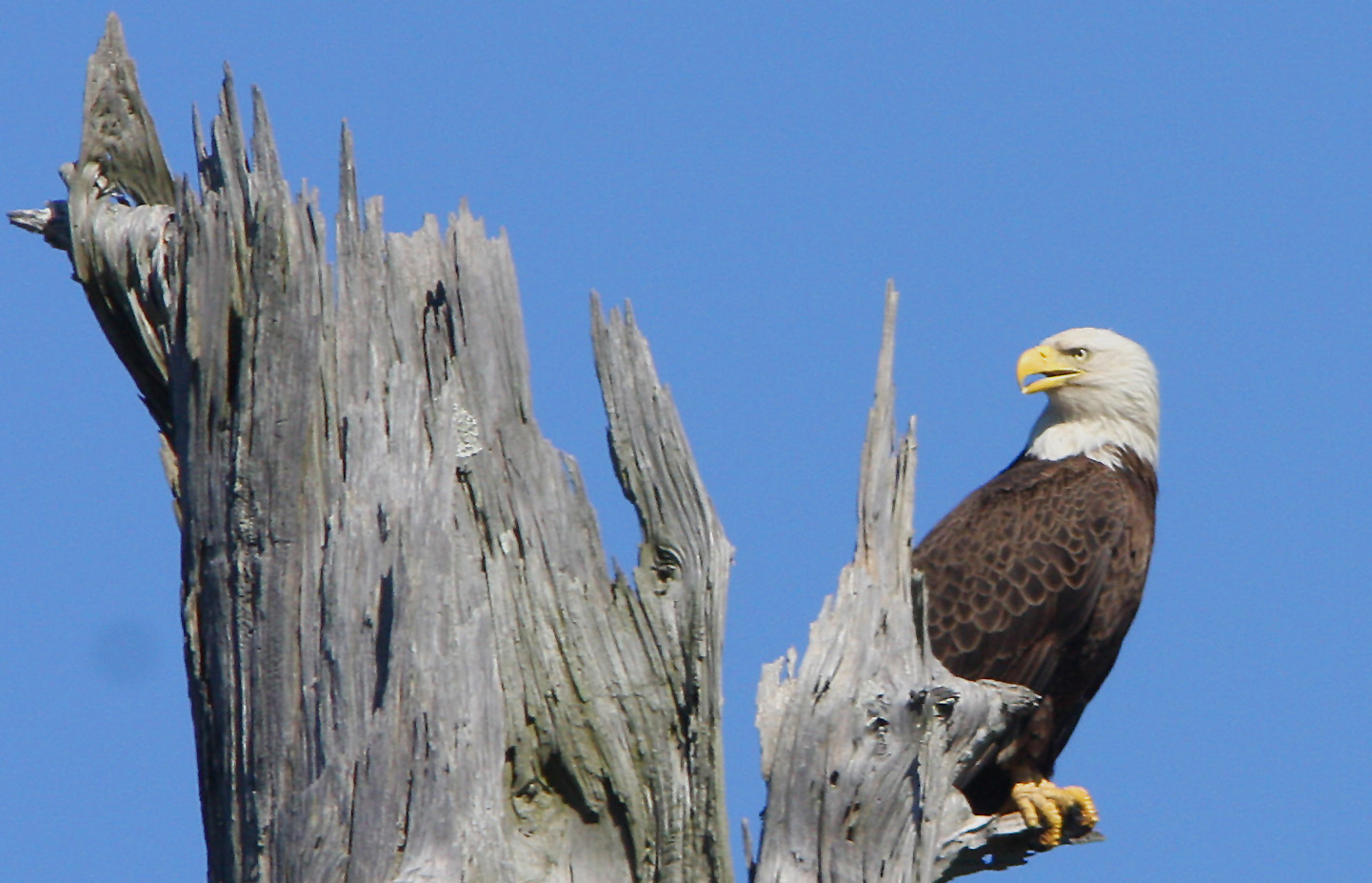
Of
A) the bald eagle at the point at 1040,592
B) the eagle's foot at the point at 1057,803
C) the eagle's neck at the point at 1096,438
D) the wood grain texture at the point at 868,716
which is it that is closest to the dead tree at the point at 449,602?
the wood grain texture at the point at 868,716

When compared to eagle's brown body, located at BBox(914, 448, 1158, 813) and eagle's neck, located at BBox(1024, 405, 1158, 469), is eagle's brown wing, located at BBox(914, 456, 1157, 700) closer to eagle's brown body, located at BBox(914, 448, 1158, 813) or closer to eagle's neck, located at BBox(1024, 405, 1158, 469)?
eagle's brown body, located at BBox(914, 448, 1158, 813)

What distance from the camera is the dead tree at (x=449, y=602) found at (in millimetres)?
4305

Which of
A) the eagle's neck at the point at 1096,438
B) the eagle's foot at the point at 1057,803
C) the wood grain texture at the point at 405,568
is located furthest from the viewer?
the eagle's neck at the point at 1096,438

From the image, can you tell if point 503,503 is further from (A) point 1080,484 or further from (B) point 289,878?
(A) point 1080,484

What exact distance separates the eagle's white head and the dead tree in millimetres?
3020

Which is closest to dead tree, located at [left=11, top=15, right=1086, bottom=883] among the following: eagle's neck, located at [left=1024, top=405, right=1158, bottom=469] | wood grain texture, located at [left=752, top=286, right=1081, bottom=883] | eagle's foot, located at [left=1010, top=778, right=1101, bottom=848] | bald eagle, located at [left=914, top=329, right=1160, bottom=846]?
wood grain texture, located at [left=752, top=286, right=1081, bottom=883]

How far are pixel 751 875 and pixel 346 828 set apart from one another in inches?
44.8

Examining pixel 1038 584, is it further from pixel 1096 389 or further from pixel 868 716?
pixel 868 716

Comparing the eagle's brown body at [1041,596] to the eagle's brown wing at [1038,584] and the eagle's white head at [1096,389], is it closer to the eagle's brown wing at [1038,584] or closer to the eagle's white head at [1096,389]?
the eagle's brown wing at [1038,584]

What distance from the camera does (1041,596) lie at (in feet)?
22.4

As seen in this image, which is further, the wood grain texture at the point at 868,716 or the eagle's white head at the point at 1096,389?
the eagle's white head at the point at 1096,389

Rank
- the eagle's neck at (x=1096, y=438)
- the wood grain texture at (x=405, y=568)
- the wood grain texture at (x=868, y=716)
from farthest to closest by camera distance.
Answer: the eagle's neck at (x=1096, y=438)
the wood grain texture at (x=868, y=716)
the wood grain texture at (x=405, y=568)

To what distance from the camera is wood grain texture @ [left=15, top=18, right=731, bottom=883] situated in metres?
4.29

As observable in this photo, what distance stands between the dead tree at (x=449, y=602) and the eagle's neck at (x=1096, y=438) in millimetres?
2931
